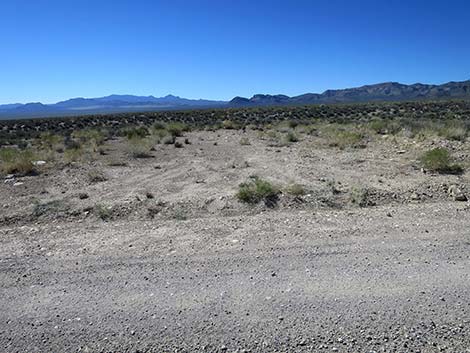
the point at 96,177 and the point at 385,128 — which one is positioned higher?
the point at 385,128

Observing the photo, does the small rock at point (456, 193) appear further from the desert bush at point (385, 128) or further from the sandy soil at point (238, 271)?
the desert bush at point (385, 128)

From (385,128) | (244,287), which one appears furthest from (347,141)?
(244,287)

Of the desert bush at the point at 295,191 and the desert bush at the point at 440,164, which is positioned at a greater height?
the desert bush at the point at 440,164

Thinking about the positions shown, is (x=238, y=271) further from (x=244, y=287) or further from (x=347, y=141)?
(x=347, y=141)

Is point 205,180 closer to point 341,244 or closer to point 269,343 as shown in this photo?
point 341,244

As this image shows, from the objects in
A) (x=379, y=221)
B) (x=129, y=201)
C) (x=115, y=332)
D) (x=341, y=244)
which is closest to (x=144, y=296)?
(x=115, y=332)

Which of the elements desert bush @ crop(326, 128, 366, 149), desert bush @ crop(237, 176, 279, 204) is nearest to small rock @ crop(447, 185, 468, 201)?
desert bush @ crop(237, 176, 279, 204)

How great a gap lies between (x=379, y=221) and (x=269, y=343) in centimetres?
403

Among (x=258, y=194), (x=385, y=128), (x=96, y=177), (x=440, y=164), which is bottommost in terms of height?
(x=96, y=177)

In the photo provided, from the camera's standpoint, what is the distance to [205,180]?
39.3 ft

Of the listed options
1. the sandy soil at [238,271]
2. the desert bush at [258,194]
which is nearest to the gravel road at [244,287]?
the sandy soil at [238,271]

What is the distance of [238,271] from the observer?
519 centimetres

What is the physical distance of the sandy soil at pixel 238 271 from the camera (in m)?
3.91

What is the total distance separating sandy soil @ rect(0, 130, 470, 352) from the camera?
12.8 feet
